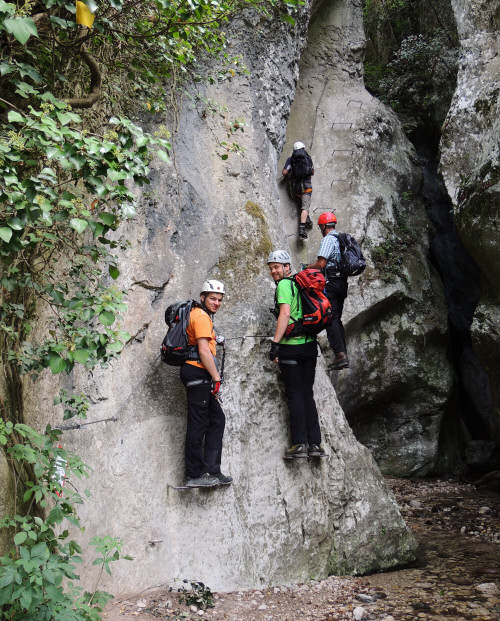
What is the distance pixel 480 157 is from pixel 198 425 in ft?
22.7

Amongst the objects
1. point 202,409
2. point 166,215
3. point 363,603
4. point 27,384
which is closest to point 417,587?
point 363,603

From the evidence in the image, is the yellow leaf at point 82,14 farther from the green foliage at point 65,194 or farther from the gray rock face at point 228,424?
the gray rock face at point 228,424

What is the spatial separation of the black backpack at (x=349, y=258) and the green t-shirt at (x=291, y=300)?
1.57 m

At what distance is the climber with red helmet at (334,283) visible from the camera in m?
7.45

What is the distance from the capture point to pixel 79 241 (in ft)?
17.6

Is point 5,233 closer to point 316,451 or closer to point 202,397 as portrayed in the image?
point 202,397

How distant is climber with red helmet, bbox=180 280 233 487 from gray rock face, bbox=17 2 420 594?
242mm

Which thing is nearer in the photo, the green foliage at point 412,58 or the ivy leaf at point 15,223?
the ivy leaf at point 15,223

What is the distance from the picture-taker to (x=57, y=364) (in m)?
3.48

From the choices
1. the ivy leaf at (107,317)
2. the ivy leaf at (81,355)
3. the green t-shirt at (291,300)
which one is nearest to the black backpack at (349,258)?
the green t-shirt at (291,300)

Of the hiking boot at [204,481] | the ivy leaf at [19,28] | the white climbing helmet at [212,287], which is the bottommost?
the hiking boot at [204,481]

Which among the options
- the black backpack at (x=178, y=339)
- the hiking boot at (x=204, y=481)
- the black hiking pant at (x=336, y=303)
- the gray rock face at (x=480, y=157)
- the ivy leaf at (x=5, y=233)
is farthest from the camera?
the gray rock face at (x=480, y=157)

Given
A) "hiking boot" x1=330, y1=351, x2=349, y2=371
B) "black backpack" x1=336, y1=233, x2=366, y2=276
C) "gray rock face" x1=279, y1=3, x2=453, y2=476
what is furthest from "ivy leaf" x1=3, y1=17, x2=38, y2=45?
"gray rock face" x1=279, y1=3, x2=453, y2=476

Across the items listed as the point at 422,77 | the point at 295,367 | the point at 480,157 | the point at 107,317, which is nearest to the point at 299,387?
the point at 295,367
